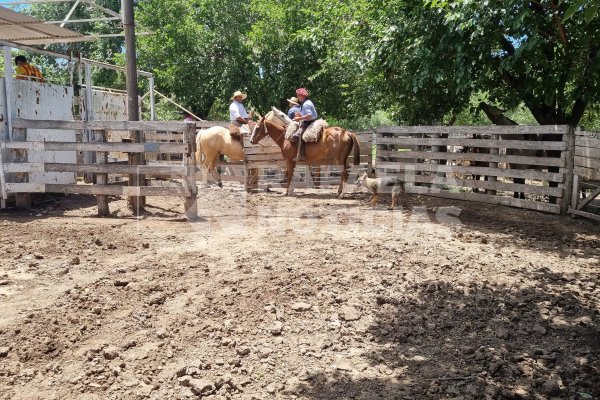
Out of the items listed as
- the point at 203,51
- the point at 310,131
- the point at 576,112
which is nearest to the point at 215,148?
the point at 310,131

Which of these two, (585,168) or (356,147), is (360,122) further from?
(585,168)

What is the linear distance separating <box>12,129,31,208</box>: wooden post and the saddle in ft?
16.4

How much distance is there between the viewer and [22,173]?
9844mm

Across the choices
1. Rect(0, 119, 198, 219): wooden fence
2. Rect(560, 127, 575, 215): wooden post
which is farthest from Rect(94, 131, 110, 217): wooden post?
Rect(560, 127, 575, 215): wooden post

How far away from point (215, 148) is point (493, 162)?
22.0ft

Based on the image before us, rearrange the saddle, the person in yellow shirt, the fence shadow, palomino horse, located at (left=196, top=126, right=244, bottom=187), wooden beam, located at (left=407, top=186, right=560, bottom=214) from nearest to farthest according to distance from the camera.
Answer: the fence shadow
wooden beam, located at (left=407, top=186, right=560, bottom=214)
the person in yellow shirt
the saddle
palomino horse, located at (left=196, top=126, right=244, bottom=187)

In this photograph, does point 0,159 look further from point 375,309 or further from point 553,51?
point 553,51

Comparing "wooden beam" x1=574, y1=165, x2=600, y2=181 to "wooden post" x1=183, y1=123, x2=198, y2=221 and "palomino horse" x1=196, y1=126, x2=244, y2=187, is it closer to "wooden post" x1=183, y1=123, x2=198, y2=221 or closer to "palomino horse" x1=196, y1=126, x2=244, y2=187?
"wooden post" x1=183, y1=123, x2=198, y2=221

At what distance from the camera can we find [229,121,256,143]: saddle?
13500 mm

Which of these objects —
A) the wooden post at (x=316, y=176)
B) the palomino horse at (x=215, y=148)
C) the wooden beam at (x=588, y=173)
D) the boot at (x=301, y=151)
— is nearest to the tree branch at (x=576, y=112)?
the wooden beam at (x=588, y=173)

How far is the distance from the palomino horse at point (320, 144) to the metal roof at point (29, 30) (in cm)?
434

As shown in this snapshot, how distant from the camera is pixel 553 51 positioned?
9.83m

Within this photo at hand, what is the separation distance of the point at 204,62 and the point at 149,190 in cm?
1593

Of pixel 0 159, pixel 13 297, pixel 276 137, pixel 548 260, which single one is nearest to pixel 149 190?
pixel 0 159
